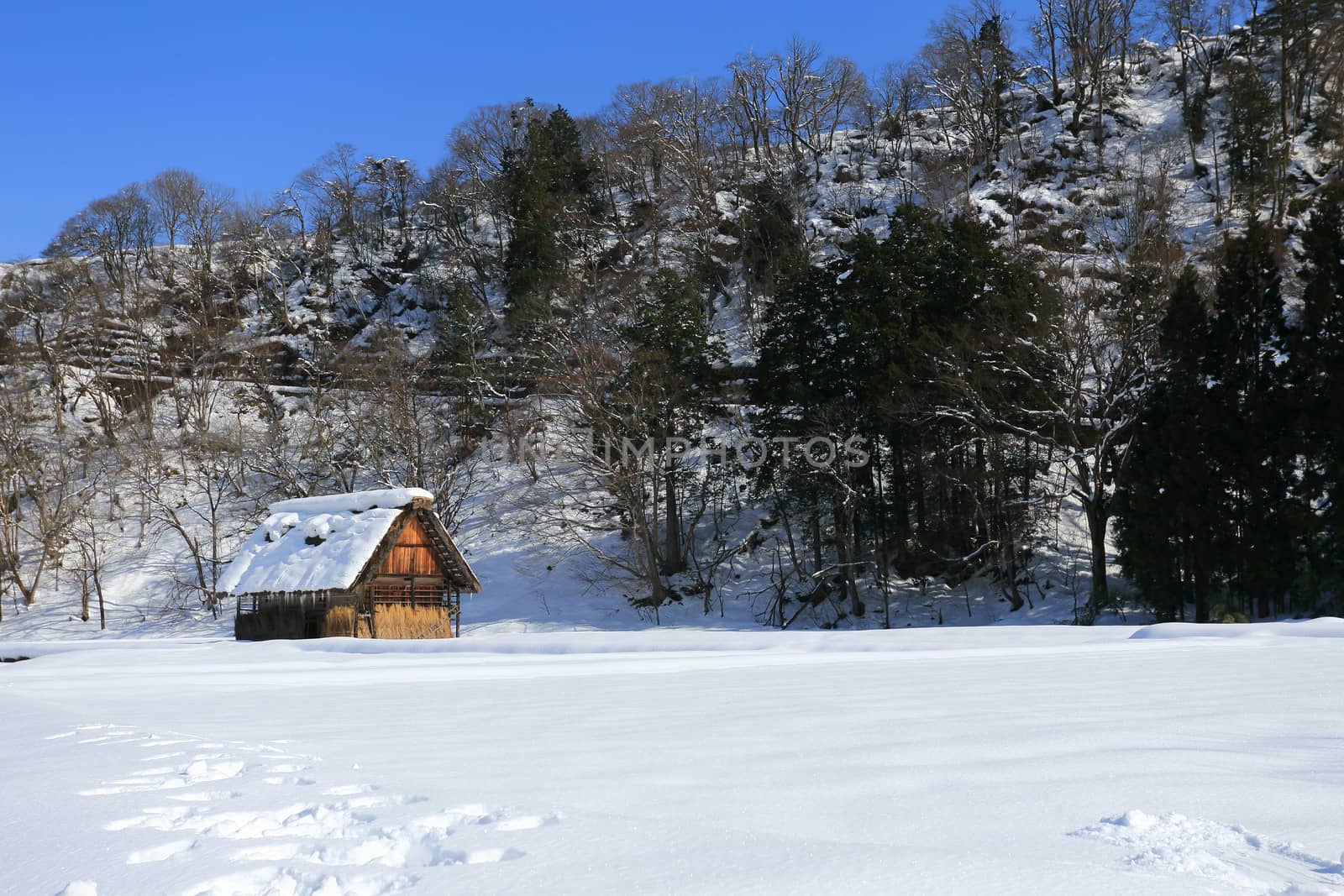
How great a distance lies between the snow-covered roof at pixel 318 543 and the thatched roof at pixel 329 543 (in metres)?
0.02

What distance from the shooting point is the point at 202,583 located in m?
34.8

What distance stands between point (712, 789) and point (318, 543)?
25.4m

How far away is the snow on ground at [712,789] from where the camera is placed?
7.91 feet

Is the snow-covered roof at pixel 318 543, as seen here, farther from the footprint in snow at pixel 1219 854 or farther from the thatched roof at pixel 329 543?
the footprint in snow at pixel 1219 854

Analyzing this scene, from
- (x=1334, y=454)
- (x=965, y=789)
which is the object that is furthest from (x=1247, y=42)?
(x=965, y=789)

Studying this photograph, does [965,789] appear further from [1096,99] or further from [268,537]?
[1096,99]

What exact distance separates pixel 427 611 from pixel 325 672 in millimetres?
17524

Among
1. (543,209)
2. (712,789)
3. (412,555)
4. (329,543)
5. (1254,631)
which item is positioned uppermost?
(543,209)

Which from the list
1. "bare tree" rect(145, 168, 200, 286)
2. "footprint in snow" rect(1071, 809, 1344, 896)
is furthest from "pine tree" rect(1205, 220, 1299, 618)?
"bare tree" rect(145, 168, 200, 286)

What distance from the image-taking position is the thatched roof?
82.3 feet

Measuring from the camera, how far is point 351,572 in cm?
2466

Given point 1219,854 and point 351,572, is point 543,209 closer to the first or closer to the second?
point 351,572

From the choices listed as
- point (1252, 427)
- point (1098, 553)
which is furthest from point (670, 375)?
point (1252, 427)

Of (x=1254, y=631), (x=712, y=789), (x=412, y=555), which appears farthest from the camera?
(x=412, y=555)
